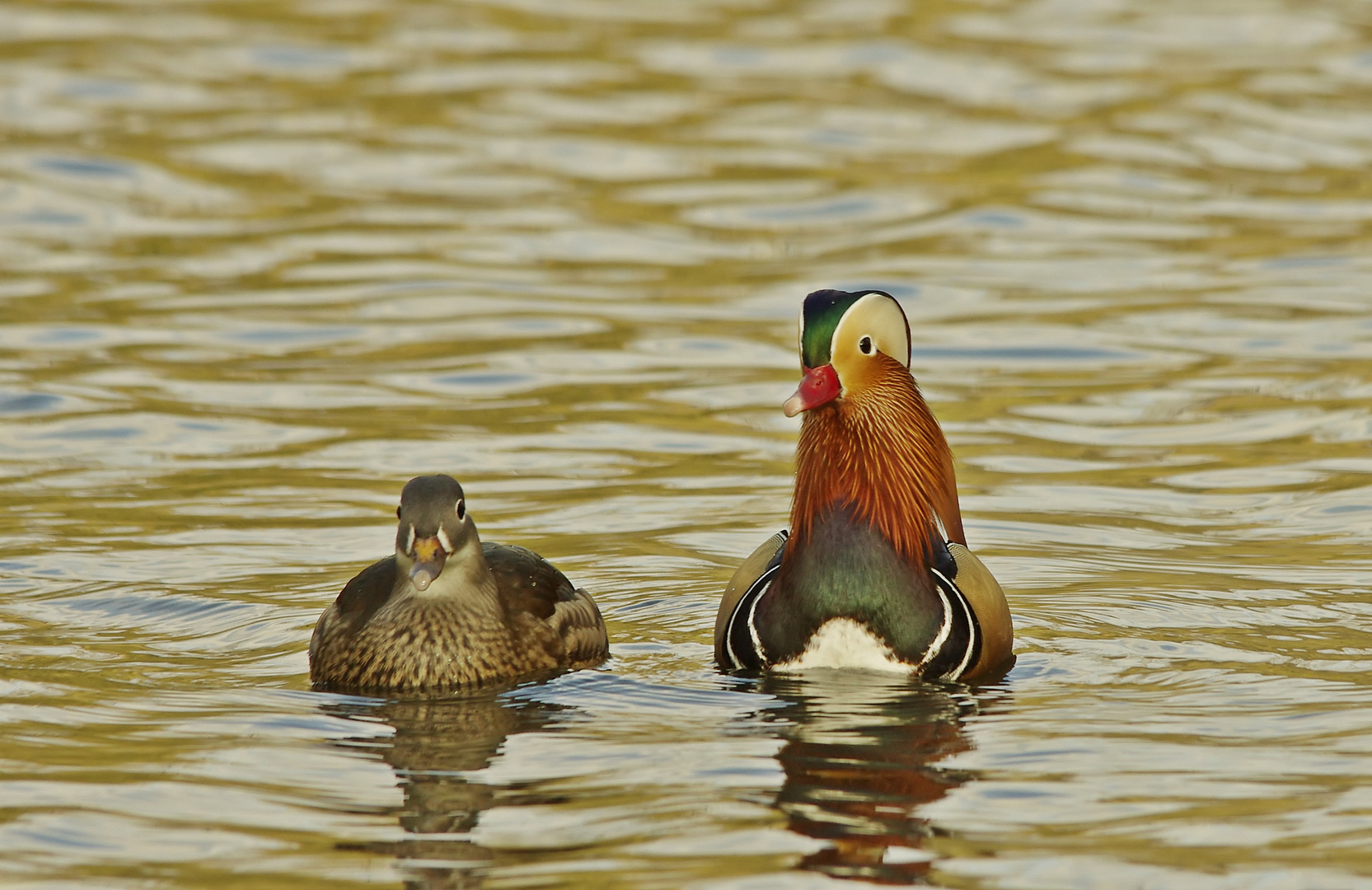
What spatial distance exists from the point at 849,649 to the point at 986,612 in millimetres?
600

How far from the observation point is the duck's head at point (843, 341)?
8.75 metres

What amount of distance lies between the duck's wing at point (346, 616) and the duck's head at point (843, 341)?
76.5 inches

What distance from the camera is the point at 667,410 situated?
14.4m

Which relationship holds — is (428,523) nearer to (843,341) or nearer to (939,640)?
Answer: (843,341)

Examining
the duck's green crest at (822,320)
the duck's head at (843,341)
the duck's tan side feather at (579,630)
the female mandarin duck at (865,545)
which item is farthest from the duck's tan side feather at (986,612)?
the duck's tan side feather at (579,630)

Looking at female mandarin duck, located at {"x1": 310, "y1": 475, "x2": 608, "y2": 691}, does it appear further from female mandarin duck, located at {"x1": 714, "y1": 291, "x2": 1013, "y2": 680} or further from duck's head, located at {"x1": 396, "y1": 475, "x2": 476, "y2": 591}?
female mandarin duck, located at {"x1": 714, "y1": 291, "x2": 1013, "y2": 680}

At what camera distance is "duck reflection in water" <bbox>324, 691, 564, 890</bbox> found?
6.75 meters

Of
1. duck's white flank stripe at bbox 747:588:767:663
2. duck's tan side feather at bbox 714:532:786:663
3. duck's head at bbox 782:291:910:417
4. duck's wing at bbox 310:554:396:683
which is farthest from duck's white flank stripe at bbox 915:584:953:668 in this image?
duck's wing at bbox 310:554:396:683

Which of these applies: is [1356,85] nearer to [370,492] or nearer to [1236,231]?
[1236,231]

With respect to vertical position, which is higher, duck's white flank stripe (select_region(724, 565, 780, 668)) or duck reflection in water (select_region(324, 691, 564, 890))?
duck's white flank stripe (select_region(724, 565, 780, 668))

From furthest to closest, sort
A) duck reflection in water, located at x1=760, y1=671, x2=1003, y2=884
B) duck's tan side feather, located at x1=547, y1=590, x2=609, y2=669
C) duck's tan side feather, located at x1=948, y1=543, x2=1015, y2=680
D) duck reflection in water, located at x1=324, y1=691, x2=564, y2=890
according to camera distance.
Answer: duck's tan side feather, located at x1=547, y1=590, x2=609, y2=669, duck's tan side feather, located at x1=948, y1=543, x2=1015, y2=680, duck reflection in water, located at x1=760, y1=671, x2=1003, y2=884, duck reflection in water, located at x1=324, y1=691, x2=564, y2=890

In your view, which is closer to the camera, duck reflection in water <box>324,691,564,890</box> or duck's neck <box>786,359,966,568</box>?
duck reflection in water <box>324,691,564,890</box>

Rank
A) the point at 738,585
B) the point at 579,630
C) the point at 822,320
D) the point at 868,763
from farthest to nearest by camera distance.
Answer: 1. the point at 738,585
2. the point at 579,630
3. the point at 822,320
4. the point at 868,763

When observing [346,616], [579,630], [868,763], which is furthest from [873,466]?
[346,616]
